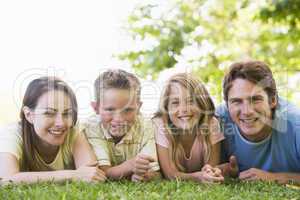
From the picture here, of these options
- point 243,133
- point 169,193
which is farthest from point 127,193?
point 243,133

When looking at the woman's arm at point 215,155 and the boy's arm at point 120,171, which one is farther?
the woman's arm at point 215,155

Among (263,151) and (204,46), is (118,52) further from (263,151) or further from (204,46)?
(263,151)

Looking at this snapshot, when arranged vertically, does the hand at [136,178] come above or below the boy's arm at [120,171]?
below

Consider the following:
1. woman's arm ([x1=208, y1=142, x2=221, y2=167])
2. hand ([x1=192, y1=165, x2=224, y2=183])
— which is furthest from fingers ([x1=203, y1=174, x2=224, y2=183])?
woman's arm ([x1=208, y1=142, x2=221, y2=167])

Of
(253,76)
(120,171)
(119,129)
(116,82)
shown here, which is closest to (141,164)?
(120,171)

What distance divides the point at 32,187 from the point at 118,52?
32.4 ft

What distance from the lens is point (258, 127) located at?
4.29 metres

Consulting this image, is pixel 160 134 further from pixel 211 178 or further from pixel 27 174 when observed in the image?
pixel 27 174

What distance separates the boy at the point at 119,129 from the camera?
4.12 metres

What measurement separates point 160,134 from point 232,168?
2.23ft

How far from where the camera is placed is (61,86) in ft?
13.8

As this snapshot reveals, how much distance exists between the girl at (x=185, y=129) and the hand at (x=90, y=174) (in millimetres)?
542

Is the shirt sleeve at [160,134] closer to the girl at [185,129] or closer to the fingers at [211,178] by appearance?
the girl at [185,129]

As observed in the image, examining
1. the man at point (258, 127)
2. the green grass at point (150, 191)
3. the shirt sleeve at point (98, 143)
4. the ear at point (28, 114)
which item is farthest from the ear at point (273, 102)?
the ear at point (28, 114)
